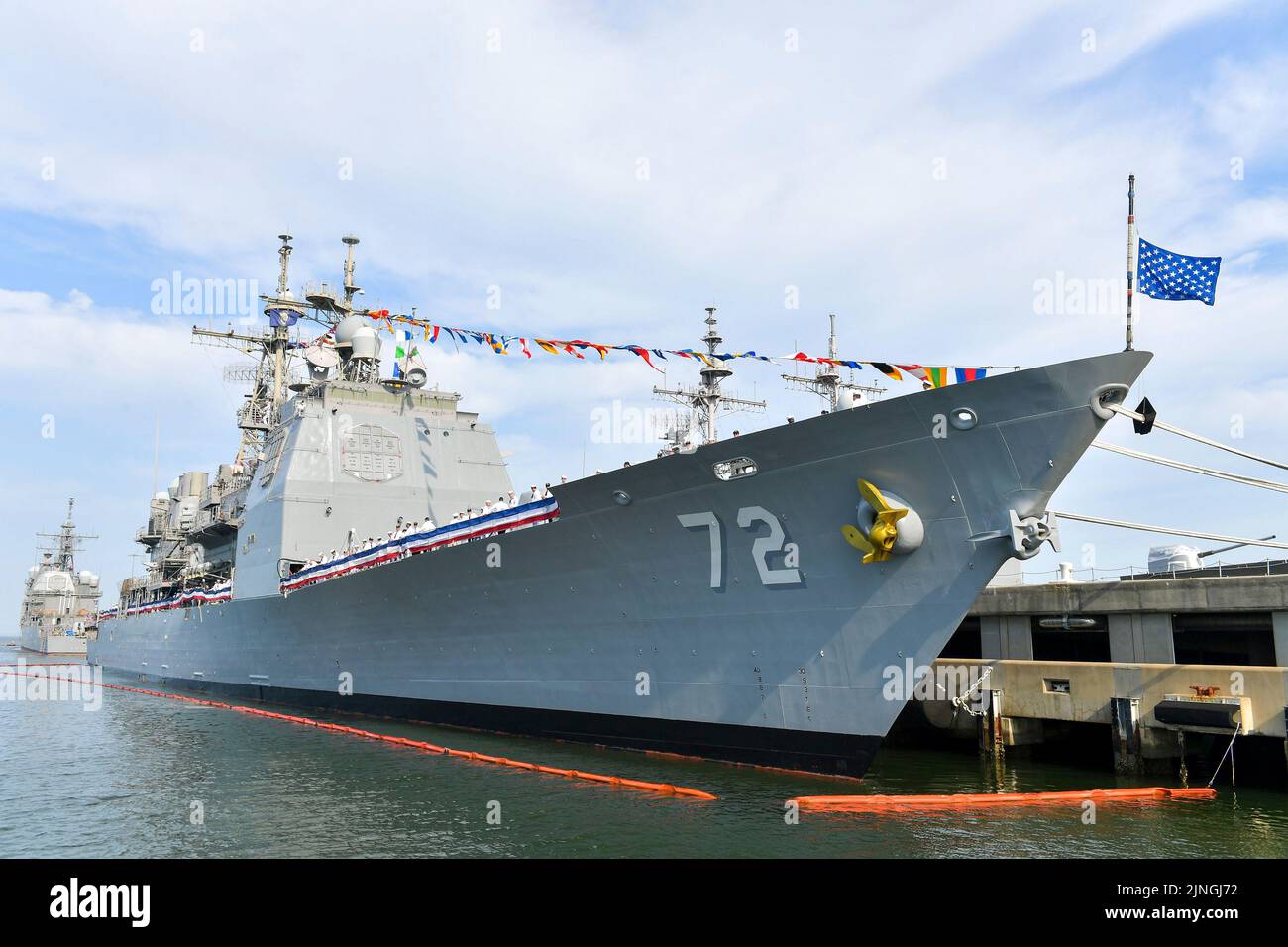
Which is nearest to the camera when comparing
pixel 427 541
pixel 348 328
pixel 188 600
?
pixel 427 541

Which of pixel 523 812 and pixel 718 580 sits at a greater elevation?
pixel 718 580

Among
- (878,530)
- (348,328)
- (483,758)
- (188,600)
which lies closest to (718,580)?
(878,530)

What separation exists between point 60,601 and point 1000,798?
75.6 metres

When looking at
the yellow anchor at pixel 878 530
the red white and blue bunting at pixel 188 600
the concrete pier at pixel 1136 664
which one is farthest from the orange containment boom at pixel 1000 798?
the red white and blue bunting at pixel 188 600

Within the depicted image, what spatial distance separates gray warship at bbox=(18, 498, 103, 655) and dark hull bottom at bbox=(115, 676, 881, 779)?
58640mm

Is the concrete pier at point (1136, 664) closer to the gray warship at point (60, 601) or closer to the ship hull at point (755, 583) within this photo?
the ship hull at point (755, 583)

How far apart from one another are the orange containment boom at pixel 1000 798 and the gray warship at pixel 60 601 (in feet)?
222

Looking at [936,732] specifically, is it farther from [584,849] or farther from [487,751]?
[584,849]

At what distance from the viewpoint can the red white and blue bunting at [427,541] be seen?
A: 13.5 m

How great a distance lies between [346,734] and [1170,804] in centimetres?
1377

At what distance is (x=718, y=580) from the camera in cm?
1125

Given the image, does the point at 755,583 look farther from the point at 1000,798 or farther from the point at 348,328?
the point at 348,328

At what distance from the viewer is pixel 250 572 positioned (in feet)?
72.6
